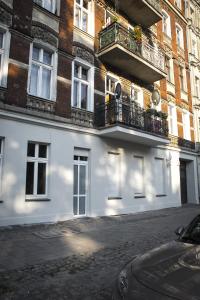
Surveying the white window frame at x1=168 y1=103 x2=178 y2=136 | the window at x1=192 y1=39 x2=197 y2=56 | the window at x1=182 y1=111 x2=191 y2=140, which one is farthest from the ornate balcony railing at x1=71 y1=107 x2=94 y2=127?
the window at x1=192 y1=39 x2=197 y2=56

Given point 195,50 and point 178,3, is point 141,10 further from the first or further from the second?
point 195,50

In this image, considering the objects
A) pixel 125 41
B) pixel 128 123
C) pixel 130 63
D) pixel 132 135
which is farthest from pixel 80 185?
pixel 125 41

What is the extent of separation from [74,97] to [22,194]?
16.7 feet

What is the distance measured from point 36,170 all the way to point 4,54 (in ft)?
14.4

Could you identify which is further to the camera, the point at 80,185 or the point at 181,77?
the point at 181,77

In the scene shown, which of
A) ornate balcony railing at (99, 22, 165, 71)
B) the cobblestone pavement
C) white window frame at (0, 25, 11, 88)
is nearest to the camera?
the cobblestone pavement

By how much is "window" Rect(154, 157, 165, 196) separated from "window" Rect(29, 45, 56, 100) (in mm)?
8208

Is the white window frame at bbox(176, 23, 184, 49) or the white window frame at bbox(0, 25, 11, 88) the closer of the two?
the white window frame at bbox(0, 25, 11, 88)

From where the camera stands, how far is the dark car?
226cm

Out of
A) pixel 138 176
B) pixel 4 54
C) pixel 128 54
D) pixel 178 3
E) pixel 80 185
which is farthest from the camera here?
pixel 178 3

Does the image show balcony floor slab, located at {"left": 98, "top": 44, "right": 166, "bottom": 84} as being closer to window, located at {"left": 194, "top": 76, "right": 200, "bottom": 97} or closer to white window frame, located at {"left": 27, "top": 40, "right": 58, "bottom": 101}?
white window frame, located at {"left": 27, "top": 40, "right": 58, "bottom": 101}

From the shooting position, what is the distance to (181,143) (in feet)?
63.1

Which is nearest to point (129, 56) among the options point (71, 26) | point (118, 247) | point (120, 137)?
point (71, 26)

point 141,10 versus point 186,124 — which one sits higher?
point 141,10
